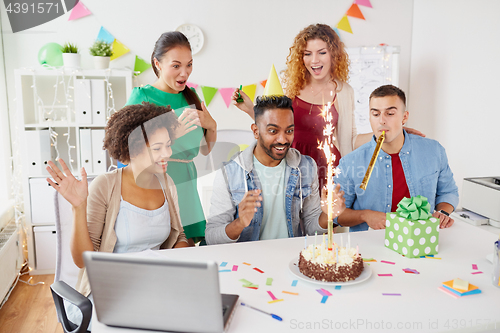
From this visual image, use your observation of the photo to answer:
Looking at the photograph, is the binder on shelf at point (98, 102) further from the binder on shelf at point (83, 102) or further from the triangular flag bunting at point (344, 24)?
the triangular flag bunting at point (344, 24)

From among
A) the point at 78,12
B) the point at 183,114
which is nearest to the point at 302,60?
the point at 183,114

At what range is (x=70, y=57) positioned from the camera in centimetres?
275

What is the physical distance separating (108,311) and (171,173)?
2.80 feet

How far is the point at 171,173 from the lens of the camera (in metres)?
1.66

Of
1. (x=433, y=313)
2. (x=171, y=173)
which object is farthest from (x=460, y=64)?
(x=433, y=313)

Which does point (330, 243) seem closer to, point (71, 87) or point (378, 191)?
point (378, 191)

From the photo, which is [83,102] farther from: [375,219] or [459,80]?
[459,80]

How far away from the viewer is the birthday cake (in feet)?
3.39

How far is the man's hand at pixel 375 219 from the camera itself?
60.4 inches

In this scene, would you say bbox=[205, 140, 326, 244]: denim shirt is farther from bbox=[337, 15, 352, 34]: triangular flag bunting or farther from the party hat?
bbox=[337, 15, 352, 34]: triangular flag bunting

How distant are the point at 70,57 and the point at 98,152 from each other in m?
0.66

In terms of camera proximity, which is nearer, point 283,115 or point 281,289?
point 281,289

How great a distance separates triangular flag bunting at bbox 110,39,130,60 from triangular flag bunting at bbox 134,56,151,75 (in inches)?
3.9

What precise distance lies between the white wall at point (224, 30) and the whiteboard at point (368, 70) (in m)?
0.13
